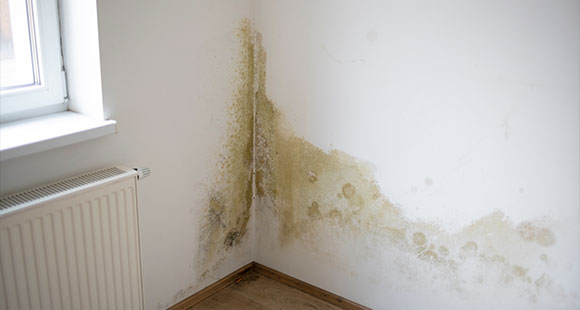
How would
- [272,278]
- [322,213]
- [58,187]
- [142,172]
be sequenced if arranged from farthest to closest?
[272,278]
[322,213]
[142,172]
[58,187]

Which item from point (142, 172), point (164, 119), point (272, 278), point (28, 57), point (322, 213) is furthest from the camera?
point (272, 278)

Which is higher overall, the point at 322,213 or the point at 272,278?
the point at 322,213

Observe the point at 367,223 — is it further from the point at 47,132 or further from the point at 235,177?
the point at 47,132

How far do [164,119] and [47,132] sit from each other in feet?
1.56

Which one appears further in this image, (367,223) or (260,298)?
(260,298)

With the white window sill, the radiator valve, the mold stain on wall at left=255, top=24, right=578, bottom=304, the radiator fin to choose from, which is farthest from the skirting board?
the white window sill

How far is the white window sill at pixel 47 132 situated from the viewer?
67.4 inches

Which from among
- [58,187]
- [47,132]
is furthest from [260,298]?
[47,132]

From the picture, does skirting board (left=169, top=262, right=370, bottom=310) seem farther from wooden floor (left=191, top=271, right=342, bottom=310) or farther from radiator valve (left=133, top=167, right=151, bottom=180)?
radiator valve (left=133, top=167, right=151, bottom=180)

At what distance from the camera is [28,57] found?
1922mm

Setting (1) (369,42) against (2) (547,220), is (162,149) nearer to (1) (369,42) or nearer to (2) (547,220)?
(1) (369,42)

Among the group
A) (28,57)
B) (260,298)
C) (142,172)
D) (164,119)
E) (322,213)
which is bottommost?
(260,298)

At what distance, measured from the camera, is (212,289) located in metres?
2.63

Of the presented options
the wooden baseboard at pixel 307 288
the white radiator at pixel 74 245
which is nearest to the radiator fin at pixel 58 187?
the white radiator at pixel 74 245
